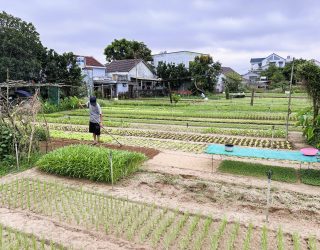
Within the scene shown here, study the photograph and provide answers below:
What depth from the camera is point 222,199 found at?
19.9 ft

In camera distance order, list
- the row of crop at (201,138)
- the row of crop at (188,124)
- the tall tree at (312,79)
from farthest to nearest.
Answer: the row of crop at (188,124) < the row of crop at (201,138) < the tall tree at (312,79)

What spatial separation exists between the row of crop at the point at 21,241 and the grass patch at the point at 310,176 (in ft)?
18.9

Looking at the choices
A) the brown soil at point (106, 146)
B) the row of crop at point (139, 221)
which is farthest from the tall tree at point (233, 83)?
the row of crop at point (139, 221)

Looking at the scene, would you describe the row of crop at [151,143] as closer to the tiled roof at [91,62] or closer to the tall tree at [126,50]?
the tiled roof at [91,62]

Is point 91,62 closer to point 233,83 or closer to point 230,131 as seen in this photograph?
point 233,83

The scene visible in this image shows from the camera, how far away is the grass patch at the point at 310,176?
697cm

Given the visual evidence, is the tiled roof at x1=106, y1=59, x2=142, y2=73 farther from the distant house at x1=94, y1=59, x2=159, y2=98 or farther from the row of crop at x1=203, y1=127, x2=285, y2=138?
the row of crop at x1=203, y1=127, x2=285, y2=138

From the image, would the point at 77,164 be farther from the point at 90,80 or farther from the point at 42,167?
the point at 90,80

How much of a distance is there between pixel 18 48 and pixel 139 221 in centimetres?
2296

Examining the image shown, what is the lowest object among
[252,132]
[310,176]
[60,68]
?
[310,176]

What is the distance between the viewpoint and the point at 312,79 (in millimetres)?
9562

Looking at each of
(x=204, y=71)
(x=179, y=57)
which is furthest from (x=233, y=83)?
(x=179, y=57)

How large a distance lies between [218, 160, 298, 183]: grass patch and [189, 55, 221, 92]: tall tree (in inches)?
1282

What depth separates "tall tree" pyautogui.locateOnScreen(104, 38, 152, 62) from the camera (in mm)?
50441
